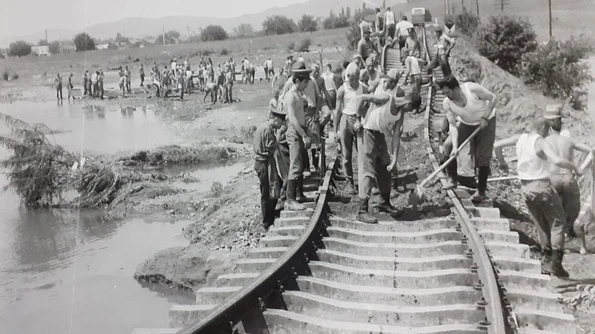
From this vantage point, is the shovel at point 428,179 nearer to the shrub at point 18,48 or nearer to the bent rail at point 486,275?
the bent rail at point 486,275

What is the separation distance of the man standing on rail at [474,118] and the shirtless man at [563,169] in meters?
1.25

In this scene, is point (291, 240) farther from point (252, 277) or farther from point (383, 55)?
point (383, 55)

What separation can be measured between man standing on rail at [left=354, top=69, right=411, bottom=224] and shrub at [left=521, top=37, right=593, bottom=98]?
719cm

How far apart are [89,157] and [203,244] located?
7337 millimetres

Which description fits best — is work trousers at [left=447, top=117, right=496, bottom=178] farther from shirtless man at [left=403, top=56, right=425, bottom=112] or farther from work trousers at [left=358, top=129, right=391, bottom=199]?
shirtless man at [left=403, top=56, right=425, bottom=112]

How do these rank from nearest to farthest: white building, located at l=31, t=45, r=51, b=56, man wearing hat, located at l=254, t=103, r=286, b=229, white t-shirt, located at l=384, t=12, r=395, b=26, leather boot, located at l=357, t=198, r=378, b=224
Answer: leather boot, located at l=357, t=198, r=378, b=224, man wearing hat, located at l=254, t=103, r=286, b=229, white building, located at l=31, t=45, r=51, b=56, white t-shirt, located at l=384, t=12, r=395, b=26

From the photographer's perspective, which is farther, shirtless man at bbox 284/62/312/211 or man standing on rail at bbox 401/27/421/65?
man standing on rail at bbox 401/27/421/65

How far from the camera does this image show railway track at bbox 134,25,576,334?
4.00m

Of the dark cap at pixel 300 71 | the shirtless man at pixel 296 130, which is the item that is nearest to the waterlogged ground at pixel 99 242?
the shirtless man at pixel 296 130

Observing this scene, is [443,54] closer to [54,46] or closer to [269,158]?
[54,46]

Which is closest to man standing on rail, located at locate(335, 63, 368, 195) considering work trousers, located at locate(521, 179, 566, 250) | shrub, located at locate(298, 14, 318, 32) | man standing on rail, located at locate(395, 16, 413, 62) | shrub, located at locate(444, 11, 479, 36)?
work trousers, located at locate(521, 179, 566, 250)

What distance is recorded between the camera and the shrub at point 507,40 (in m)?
14.9

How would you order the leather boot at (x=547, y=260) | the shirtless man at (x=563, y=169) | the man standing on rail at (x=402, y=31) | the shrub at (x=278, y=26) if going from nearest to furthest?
the shirtless man at (x=563, y=169) < the leather boot at (x=547, y=260) < the man standing on rail at (x=402, y=31) < the shrub at (x=278, y=26)

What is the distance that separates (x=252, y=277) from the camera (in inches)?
186
